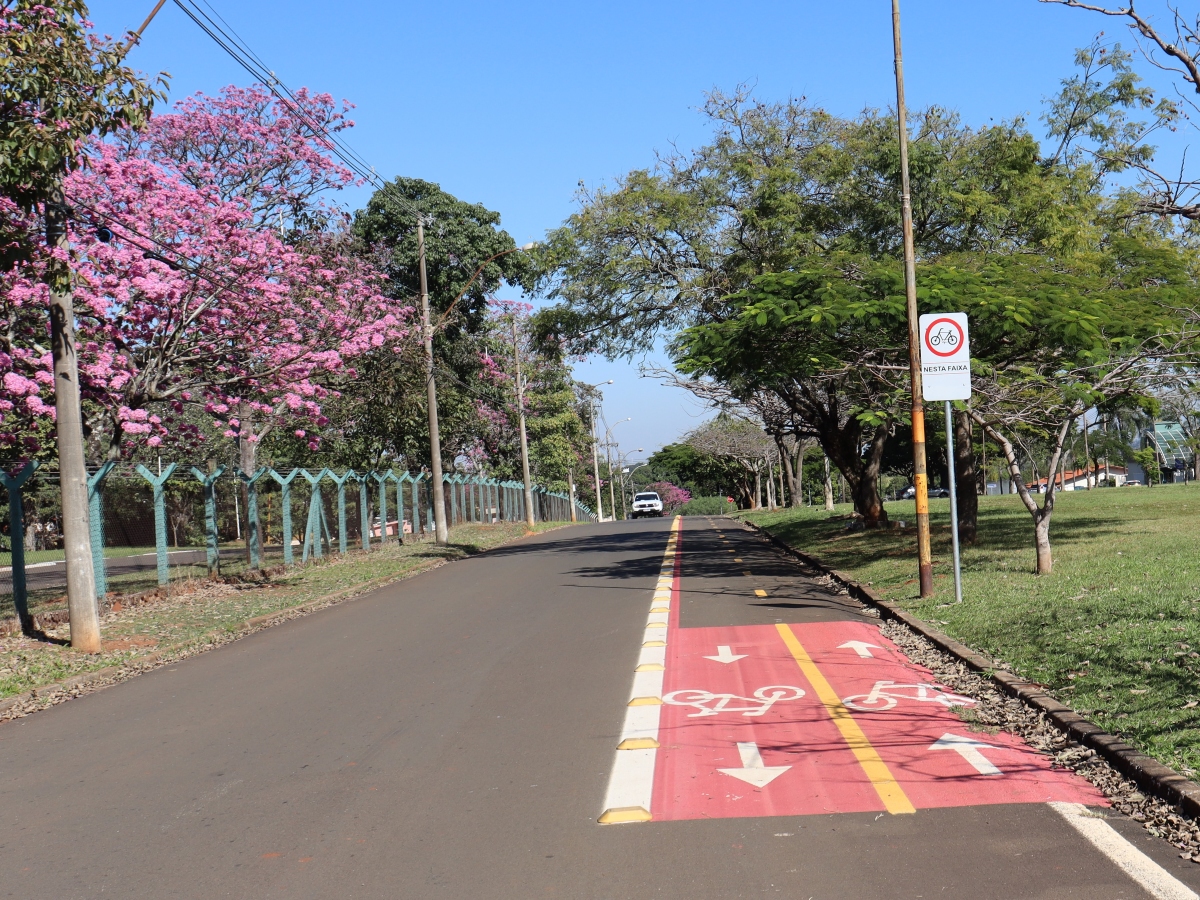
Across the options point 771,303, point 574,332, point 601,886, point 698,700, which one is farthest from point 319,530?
point 601,886

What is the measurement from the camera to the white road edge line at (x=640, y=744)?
580 cm

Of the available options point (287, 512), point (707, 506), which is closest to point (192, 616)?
point (287, 512)

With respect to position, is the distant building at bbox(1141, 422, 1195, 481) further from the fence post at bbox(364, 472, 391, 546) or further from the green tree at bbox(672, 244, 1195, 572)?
the green tree at bbox(672, 244, 1195, 572)

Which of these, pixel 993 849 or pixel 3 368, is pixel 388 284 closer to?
pixel 3 368

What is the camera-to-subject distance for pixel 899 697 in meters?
8.25

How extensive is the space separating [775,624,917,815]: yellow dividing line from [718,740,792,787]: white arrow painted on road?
508 millimetres

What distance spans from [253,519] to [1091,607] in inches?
649

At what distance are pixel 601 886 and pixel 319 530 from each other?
2169 centimetres

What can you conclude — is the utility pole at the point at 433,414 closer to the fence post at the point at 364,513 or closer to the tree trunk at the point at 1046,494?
the fence post at the point at 364,513

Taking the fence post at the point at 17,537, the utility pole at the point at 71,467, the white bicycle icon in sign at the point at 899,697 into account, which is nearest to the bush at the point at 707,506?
the fence post at the point at 17,537

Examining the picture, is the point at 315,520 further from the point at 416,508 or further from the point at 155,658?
the point at 155,658

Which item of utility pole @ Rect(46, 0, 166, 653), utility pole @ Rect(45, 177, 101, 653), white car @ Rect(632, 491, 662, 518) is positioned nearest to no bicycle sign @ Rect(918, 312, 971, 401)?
utility pole @ Rect(46, 0, 166, 653)

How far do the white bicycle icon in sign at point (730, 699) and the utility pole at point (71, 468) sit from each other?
751cm

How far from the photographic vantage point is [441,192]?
123 ft
